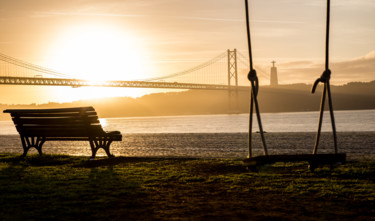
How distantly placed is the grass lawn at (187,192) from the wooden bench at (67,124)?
2.58ft

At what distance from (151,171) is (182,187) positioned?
1232 mm

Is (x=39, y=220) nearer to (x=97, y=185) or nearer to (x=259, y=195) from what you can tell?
(x=97, y=185)

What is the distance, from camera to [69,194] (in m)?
4.13

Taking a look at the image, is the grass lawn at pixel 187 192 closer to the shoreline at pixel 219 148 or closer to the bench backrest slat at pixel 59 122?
the bench backrest slat at pixel 59 122

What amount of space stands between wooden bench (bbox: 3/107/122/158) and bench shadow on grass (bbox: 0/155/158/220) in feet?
2.27

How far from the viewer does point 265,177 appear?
492cm

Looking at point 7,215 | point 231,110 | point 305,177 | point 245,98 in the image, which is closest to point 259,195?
point 305,177

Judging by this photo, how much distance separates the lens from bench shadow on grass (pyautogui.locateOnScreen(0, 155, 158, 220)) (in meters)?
3.38

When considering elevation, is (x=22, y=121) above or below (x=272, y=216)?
above

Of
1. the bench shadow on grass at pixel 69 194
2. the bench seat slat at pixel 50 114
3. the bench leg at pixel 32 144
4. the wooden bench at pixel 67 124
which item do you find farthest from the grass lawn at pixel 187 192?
the bench leg at pixel 32 144

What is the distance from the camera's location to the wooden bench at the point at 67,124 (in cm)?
690

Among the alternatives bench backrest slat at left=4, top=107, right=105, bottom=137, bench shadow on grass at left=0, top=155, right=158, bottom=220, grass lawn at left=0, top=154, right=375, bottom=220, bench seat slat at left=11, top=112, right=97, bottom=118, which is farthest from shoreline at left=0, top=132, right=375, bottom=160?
bench shadow on grass at left=0, top=155, right=158, bottom=220

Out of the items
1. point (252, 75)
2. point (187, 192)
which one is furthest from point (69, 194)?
point (252, 75)

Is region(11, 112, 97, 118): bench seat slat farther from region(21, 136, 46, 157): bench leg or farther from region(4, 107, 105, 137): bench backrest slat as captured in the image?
region(21, 136, 46, 157): bench leg
